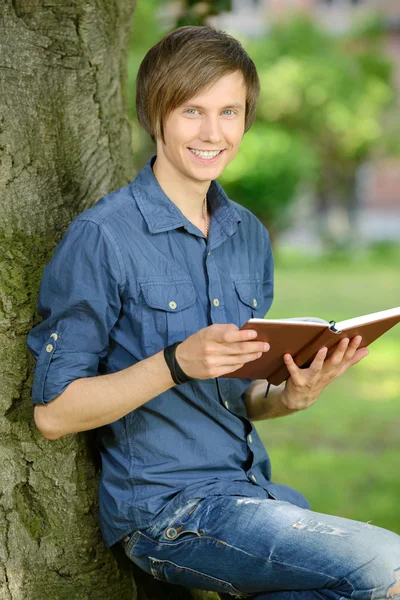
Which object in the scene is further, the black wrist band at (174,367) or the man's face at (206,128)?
the man's face at (206,128)

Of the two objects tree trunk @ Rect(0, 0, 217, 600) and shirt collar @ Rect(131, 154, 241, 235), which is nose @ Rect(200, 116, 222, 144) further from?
tree trunk @ Rect(0, 0, 217, 600)

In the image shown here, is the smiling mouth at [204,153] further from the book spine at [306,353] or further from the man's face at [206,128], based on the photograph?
the book spine at [306,353]

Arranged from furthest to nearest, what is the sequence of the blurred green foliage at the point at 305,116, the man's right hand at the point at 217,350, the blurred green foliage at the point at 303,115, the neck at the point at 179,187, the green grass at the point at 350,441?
the blurred green foliage at the point at 305,116, the blurred green foliage at the point at 303,115, the green grass at the point at 350,441, the neck at the point at 179,187, the man's right hand at the point at 217,350

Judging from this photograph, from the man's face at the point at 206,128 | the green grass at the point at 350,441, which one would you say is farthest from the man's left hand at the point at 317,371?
the green grass at the point at 350,441

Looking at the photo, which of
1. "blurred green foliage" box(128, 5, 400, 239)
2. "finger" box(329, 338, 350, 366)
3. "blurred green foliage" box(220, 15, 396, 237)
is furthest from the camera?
"blurred green foliage" box(220, 15, 396, 237)

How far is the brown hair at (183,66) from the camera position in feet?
6.66

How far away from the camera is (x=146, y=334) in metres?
2.04

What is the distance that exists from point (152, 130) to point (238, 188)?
11.9m

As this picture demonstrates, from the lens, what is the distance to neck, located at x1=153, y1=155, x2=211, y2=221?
7.11 ft

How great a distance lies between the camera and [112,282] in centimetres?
198

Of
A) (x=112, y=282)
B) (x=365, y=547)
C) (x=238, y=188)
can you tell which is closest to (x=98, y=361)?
(x=112, y=282)

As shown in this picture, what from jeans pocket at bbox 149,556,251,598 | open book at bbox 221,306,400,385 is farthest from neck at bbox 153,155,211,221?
jeans pocket at bbox 149,556,251,598

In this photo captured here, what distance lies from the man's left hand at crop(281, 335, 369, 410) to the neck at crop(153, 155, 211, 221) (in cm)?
44

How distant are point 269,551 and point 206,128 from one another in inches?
35.8
